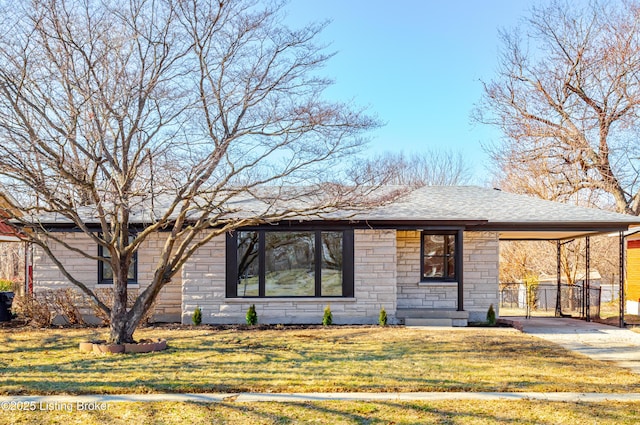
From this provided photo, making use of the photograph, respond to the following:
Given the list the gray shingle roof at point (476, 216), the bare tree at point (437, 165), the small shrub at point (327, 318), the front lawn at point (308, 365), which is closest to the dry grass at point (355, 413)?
the front lawn at point (308, 365)

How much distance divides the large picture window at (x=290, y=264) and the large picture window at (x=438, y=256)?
6.99ft

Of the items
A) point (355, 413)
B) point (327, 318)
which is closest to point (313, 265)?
point (327, 318)

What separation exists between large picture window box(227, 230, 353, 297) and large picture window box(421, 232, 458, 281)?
213 cm

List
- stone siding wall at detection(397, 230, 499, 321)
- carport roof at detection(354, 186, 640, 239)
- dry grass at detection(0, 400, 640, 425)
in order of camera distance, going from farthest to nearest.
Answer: stone siding wall at detection(397, 230, 499, 321) → carport roof at detection(354, 186, 640, 239) → dry grass at detection(0, 400, 640, 425)

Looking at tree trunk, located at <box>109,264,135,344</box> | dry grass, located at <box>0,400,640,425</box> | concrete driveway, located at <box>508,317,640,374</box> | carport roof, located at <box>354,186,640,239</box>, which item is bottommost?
concrete driveway, located at <box>508,317,640,374</box>

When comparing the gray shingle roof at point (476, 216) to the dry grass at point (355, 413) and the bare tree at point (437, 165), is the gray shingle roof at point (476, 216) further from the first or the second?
the bare tree at point (437, 165)

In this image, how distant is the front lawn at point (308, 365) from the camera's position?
7.23m

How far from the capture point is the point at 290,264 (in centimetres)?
1398

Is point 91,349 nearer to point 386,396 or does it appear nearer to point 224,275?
point 224,275

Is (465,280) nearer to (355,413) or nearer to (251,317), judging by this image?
(251,317)

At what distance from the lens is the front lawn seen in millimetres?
7227

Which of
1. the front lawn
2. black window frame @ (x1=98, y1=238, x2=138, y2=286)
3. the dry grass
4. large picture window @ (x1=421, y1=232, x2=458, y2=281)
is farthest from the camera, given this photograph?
large picture window @ (x1=421, y1=232, x2=458, y2=281)

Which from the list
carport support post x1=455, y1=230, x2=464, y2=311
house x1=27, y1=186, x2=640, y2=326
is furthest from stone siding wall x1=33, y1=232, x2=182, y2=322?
carport support post x1=455, y1=230, x2=464, y2=311

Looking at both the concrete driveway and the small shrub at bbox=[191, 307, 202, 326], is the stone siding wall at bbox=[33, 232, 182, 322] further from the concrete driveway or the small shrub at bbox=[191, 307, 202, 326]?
the concrete driveway
